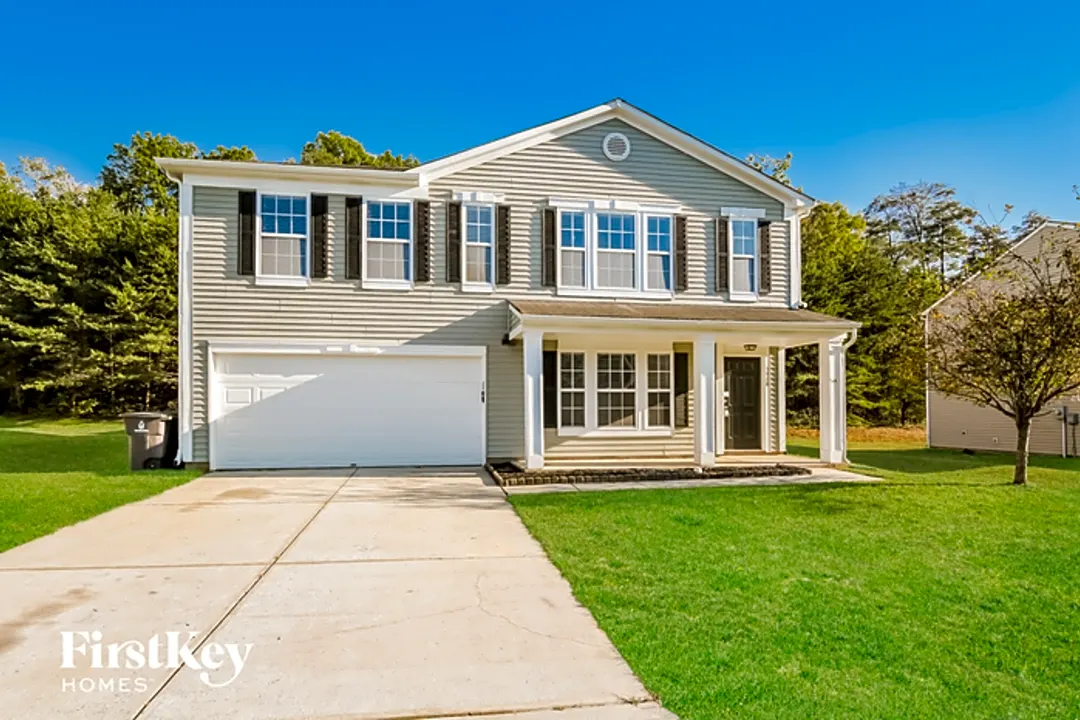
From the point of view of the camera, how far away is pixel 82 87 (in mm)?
21953

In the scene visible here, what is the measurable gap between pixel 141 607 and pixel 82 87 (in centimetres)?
2472

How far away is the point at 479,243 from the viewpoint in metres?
11.9

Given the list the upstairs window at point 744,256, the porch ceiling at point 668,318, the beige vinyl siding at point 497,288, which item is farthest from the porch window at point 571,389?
the upstairs window at point 744,256

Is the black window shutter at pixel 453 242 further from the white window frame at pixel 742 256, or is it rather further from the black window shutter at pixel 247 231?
the white window frame at pixel 742 256

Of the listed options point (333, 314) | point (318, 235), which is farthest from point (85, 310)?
point (333, 314)

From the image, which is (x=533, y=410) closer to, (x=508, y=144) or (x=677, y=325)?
(x=677, y=325)

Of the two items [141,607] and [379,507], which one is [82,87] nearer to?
[379,507]

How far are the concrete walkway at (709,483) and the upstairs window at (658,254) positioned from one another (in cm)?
429

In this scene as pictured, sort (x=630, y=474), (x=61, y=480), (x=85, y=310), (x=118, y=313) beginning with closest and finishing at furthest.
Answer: (x=61, y=480) → (x=630, y=474) → (x=118, y=313) → (x=85, y=310)

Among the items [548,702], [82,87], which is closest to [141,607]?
[548,702]

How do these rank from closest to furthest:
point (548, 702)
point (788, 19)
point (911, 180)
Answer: point (548, 702), point (788, 19), point (911, 180)

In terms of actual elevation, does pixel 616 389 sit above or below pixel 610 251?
below

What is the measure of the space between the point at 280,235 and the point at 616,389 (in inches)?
267

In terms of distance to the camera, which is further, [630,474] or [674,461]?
[674,461]
